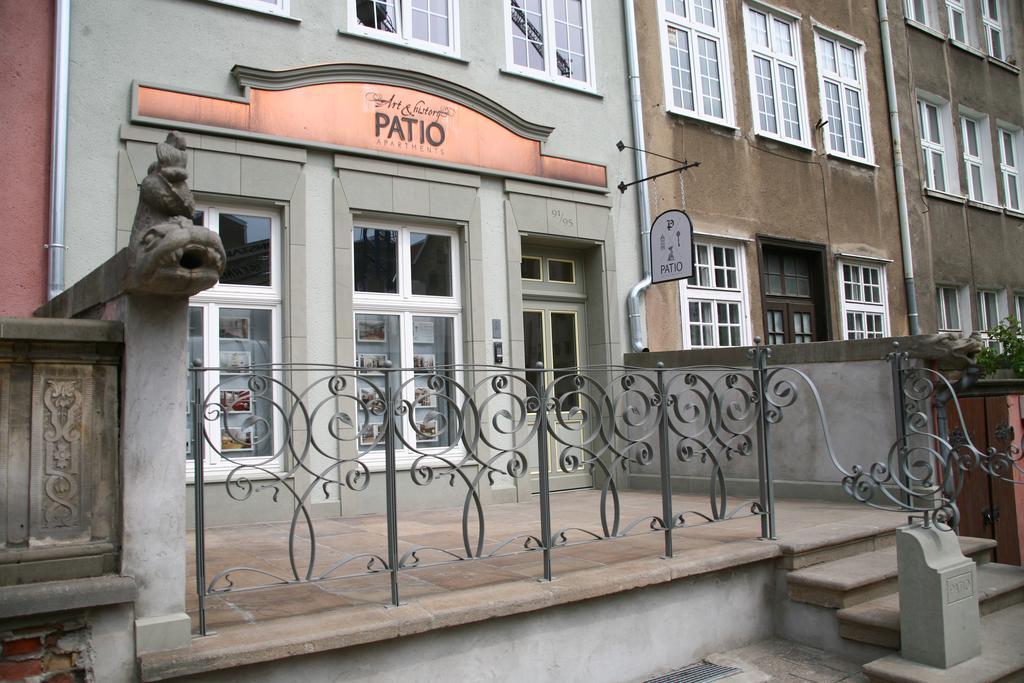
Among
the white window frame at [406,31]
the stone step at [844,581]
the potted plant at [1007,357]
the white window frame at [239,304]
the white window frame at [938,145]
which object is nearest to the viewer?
the stone step at [844,581]

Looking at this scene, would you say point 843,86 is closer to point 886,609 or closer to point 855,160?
point 855,160

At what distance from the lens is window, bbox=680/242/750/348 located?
32.2 ft

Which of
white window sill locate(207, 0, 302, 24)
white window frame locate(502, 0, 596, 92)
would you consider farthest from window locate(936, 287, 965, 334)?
white window sill locate(207, 0, 302, 24)

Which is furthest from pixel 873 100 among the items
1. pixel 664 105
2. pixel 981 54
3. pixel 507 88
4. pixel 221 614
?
pixel 221 614

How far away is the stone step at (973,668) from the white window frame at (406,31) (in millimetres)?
6428

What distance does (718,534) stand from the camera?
17.1 ft

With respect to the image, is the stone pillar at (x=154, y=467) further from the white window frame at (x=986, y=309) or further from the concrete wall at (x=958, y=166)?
the white window frame at (x=986, y=309)

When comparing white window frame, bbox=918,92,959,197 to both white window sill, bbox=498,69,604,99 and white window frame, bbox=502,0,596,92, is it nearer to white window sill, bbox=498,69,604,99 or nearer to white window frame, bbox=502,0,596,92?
white window frame, bbox=502,0,596,92

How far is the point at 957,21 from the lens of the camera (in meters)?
15.2

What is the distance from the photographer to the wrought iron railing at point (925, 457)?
4.13 m

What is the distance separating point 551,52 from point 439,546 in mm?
5893

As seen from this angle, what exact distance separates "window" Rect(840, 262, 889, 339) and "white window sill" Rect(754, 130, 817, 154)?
1.79m

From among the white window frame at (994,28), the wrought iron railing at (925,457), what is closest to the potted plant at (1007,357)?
the wrought iron railing at (925,457)

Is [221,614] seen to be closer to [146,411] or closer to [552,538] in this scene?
[146,411]
